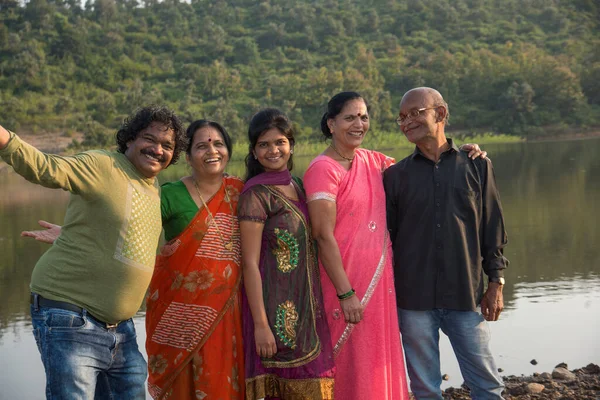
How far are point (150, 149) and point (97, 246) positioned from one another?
0.43m

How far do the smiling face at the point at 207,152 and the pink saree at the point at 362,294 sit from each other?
1.20 ft

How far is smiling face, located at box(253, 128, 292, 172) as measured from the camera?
9.12ft

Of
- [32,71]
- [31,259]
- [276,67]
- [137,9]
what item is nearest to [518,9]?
[276,67]

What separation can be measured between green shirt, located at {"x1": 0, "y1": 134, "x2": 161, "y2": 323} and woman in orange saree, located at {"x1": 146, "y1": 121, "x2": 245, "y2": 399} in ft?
1.13

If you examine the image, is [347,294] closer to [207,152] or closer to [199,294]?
[199,294]

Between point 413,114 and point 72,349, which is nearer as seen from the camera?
point 72,349

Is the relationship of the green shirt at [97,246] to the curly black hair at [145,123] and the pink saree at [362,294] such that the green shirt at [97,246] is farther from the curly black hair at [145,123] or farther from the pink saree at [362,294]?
the pink saree at [362,294]

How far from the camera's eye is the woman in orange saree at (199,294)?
2.72m

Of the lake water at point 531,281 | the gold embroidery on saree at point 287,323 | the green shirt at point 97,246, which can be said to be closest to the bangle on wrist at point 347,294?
the gold embroidery on saree at point 287,323

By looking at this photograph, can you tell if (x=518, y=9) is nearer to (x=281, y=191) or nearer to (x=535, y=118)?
(x=535, y=118)

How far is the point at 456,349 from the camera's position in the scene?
282 cm

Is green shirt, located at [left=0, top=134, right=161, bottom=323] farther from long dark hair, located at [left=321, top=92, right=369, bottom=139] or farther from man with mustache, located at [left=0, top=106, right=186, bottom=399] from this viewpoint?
long dark hair, located at [left=321, top=92, right=369, bottom=139]

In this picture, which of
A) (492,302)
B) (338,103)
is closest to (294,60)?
(338,103)

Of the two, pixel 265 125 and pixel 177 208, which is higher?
pixel 265 125
